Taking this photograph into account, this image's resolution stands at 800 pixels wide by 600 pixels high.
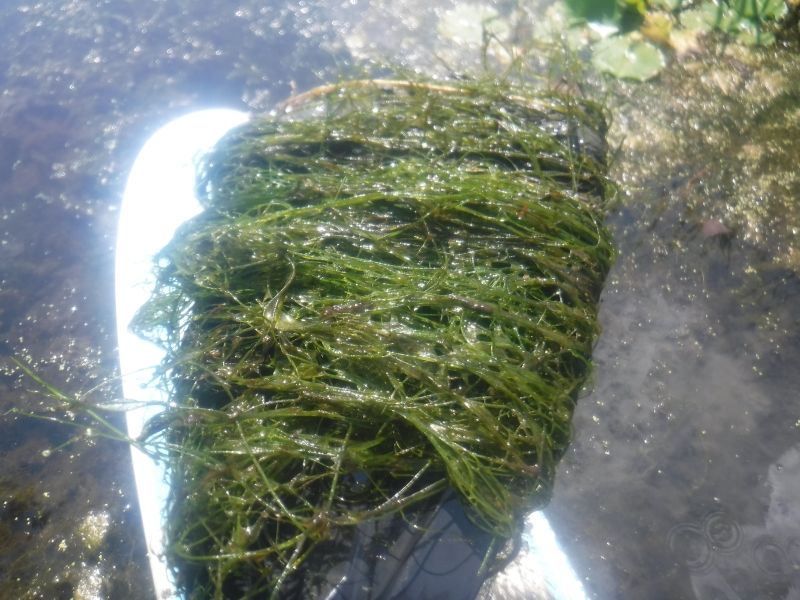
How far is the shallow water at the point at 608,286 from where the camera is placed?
180 centimetres

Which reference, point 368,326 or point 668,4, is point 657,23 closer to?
point 668,4

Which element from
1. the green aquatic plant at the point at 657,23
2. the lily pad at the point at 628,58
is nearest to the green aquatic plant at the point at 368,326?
the lily pad at the point at 628,58

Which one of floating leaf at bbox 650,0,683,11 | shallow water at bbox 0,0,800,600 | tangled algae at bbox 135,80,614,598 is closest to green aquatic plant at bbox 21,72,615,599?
tangled algae at bbox 135,80,614,598

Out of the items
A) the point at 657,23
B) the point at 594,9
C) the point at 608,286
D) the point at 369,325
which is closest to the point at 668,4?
the point at 657,23

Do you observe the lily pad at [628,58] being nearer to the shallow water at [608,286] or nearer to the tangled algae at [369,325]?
the shallow water at [608,286]

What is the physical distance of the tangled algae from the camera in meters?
1.49

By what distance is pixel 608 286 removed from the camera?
2.18 metres

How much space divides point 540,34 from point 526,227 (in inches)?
59.6

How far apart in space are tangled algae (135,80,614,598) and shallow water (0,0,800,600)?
12.6 inches

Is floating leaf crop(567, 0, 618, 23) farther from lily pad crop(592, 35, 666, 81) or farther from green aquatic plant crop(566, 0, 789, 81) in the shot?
lily pad crop(592, 35, 666, 81)

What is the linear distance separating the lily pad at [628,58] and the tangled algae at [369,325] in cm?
76

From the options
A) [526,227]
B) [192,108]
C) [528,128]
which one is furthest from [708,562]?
[192,108]

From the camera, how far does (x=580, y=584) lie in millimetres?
1748

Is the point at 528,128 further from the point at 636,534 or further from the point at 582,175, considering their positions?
the point at 636,534
